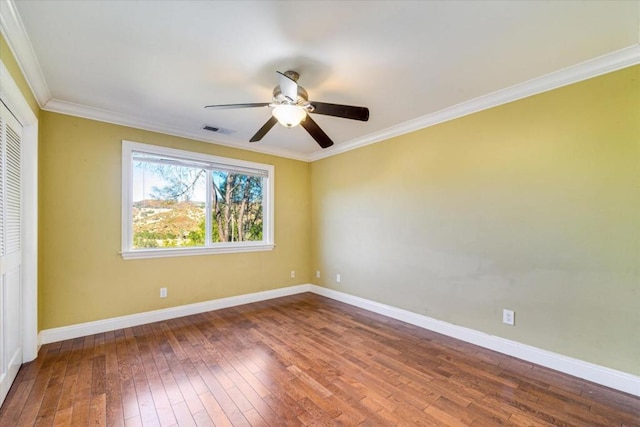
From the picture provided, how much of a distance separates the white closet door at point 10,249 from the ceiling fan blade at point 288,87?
6.27 feet

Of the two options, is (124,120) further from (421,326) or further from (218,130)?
(421,326)

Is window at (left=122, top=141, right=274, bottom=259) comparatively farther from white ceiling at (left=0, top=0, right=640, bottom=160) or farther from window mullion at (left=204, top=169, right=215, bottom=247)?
white ceiling at (left=0, top=0, right=640, bottom=160)

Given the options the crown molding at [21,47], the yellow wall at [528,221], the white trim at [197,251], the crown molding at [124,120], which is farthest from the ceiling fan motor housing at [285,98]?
the white trim at [197,251]

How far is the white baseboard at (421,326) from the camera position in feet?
6.89

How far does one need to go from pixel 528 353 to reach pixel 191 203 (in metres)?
4.09

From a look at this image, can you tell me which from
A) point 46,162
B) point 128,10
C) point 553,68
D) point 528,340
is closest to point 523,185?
point 553,68

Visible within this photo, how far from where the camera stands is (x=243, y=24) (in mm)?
1728

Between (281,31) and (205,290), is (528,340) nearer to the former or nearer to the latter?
(281,31)

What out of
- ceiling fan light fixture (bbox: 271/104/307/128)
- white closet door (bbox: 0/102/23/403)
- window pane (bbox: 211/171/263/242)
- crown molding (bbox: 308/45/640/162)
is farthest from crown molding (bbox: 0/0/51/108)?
crown molding (bbox: 308/45/640/162)

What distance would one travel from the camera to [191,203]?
3.77 metres

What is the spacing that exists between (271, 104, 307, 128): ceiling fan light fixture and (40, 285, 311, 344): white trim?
9.27 feet

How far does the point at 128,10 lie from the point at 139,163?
2.15m

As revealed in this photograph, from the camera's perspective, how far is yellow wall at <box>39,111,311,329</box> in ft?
9.22

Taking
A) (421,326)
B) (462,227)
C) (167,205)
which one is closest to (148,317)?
(167,205)
